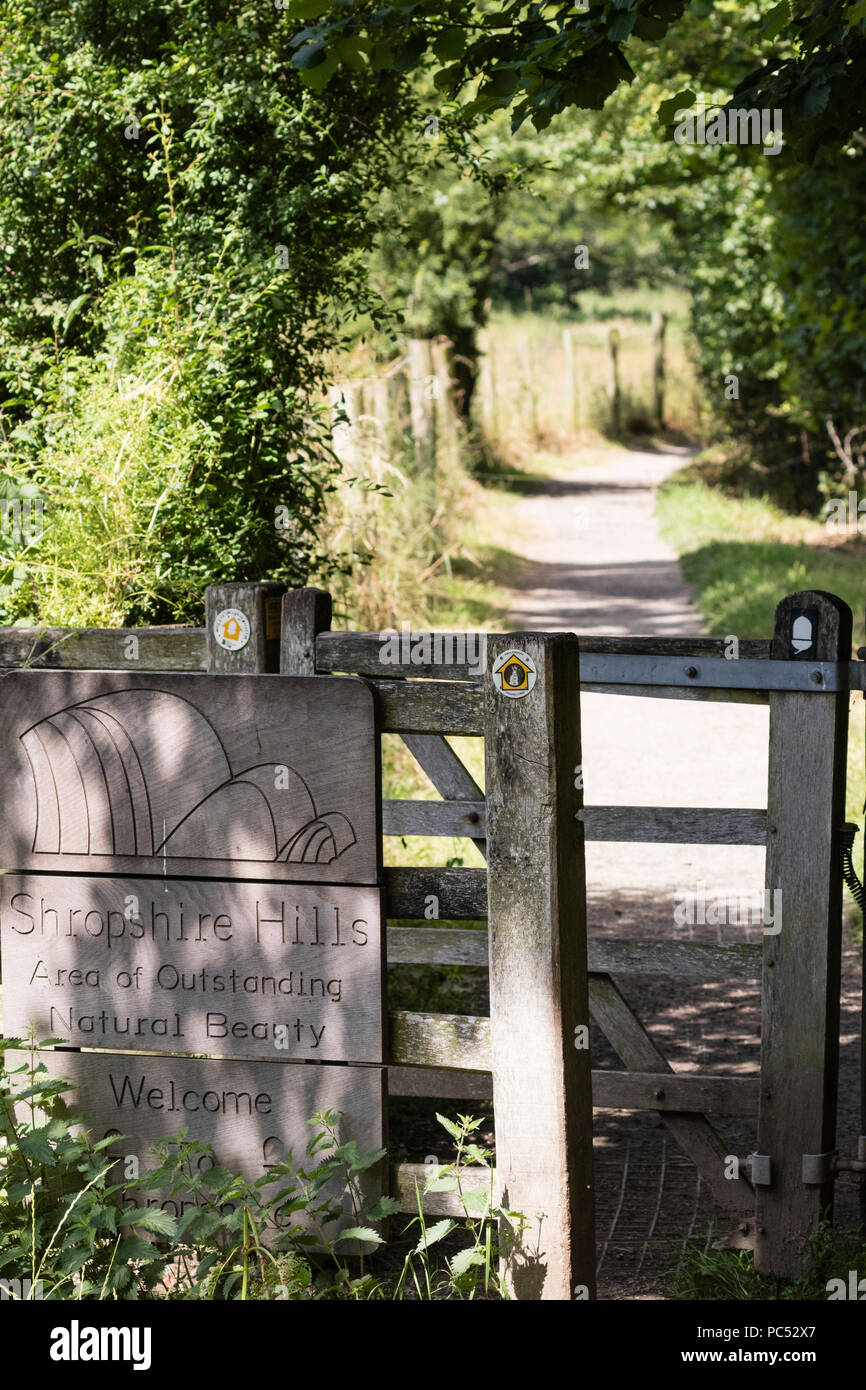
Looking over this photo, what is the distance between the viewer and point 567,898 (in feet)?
9.01

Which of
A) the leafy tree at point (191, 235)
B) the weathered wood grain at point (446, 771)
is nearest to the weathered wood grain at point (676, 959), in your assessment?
the weathered wood grain at point (446, 771)

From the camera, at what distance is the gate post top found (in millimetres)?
3248

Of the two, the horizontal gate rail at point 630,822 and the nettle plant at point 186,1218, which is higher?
the horizontal gate rail at point 630,822

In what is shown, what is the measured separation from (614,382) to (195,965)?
30063mm

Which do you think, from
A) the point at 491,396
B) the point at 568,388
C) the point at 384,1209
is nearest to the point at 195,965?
the point at 384,1209

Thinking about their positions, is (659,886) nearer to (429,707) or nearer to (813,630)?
(813,630)

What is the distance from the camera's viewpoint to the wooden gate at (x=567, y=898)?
2.73m

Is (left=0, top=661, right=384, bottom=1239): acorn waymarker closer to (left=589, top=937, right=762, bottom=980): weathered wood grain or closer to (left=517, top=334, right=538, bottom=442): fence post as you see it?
(left=589, top=937, right=762, bottom=980): weathered wood grain

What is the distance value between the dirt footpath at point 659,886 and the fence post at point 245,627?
182 centimetres

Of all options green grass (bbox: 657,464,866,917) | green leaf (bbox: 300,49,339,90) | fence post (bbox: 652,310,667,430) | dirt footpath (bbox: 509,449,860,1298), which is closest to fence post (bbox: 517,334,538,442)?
fence post (bbox: 652,310,667,430)

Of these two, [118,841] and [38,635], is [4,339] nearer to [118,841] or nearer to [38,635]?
[38,635]

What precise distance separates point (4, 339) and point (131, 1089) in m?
3.50

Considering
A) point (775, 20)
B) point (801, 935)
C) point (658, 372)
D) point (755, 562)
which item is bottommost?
point (801, 935)

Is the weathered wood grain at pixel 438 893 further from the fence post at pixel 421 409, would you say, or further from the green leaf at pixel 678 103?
the fence post at pixel 421 409
